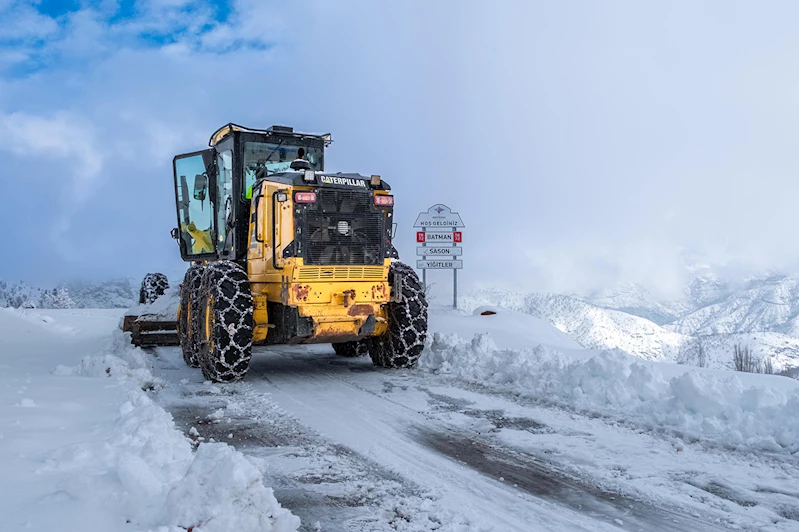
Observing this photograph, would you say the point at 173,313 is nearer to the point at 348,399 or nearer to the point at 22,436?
the point at 348,399

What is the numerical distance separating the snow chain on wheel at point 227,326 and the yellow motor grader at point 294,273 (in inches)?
0.5

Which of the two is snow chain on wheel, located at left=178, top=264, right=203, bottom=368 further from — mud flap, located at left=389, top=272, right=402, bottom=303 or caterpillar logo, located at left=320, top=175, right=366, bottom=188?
mud flap, located at left=389, top=272, right=402, bottom=303

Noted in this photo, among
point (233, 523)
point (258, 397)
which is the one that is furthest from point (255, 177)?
point (233, 523)

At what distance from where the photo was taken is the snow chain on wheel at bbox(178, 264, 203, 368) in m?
8.30

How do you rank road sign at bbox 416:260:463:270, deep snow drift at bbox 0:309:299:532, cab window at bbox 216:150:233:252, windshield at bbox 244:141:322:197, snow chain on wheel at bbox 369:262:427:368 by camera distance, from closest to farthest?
deep snow drift at bbox 0:309:299:532, snow chain on wheel at bbox 369:262:427:368, windshield at bbox 244:141:322:197, cab window at bbox 216:150:233:252, road sign at bbox 416:260:463:270

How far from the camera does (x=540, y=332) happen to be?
13273 mm

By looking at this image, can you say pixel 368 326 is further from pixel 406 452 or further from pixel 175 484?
pixel 175 484

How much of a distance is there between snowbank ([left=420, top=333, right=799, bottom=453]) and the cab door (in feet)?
14.7

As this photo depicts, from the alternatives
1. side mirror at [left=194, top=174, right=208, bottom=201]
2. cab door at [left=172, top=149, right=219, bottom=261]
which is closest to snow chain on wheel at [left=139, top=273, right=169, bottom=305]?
cab door at [left=172, top=149, right=219, bottom=261]

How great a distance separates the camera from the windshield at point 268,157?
9125mm

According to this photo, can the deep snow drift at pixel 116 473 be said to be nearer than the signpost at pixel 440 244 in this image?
Yes

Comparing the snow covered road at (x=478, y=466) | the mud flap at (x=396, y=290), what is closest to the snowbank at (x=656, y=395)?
the snow covered road at (x=478, y=466)

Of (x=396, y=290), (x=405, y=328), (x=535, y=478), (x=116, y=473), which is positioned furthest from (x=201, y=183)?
(x=535, y=478)

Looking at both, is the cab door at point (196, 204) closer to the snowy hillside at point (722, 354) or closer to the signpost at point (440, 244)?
the signpost at point (440, 244)
